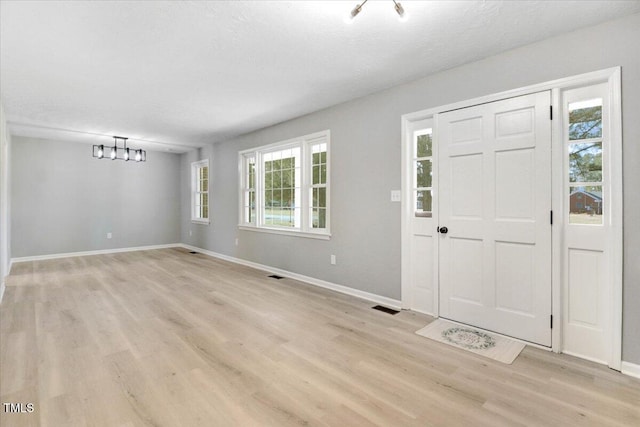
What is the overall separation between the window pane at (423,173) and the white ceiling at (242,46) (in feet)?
3.01

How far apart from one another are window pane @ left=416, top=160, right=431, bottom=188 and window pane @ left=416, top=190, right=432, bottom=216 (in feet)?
0.26

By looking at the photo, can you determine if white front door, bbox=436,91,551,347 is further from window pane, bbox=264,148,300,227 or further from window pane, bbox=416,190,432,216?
window pane, bbox=264,148,300,227

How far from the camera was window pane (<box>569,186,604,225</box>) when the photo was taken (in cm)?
238

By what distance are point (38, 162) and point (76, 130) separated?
1.71 m

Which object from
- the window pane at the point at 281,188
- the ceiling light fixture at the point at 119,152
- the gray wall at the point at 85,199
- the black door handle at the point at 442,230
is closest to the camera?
the black door handle at the point at 442,230

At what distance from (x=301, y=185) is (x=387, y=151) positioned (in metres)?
1.63

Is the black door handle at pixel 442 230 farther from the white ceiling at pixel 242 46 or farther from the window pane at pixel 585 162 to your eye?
the white ceiling at pixel 242 46

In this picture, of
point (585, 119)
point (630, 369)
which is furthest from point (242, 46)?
point (630, 369)

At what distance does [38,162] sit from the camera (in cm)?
650

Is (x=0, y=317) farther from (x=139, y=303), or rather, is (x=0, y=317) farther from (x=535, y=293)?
(x=535, y=293)

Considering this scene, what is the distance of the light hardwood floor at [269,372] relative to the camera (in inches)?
70.1

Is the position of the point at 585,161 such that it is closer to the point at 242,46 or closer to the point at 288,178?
the point at 242,46

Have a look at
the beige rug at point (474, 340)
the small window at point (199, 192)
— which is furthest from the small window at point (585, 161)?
the small window at point (199, 192)

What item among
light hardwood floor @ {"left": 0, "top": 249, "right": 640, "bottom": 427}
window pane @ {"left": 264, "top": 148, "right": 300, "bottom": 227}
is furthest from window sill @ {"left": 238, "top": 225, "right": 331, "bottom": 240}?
light hardwood floor @ {"left": 0, "top": 249, "right": 640, "bottom": 427}
